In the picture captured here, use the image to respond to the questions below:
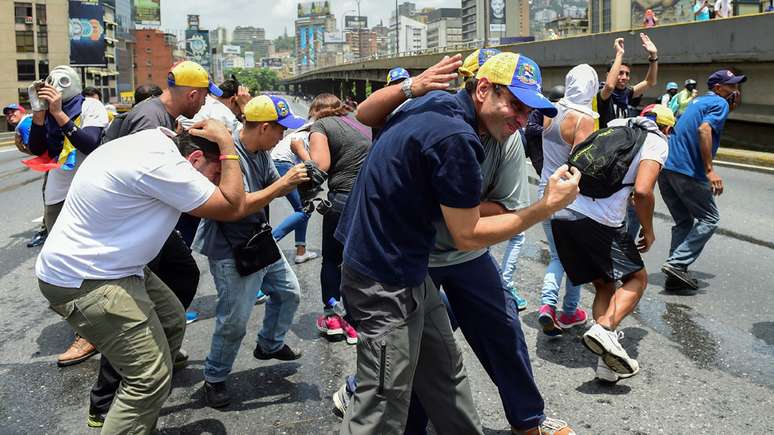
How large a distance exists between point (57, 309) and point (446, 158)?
181cm

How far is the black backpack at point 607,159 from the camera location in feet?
13.5

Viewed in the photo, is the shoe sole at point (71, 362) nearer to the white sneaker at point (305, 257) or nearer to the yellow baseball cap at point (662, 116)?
the white sneaker at point (305, 257)

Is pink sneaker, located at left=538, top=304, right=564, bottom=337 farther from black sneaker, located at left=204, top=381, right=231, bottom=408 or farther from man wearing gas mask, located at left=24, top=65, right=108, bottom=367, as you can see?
man wearing gas mask, located at left=24, top=65, right=108, bottom=367

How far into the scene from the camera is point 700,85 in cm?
1980

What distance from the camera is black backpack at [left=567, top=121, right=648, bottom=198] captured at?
162 inches

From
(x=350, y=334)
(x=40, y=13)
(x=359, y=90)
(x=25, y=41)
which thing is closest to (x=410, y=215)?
(x=350, y=334)

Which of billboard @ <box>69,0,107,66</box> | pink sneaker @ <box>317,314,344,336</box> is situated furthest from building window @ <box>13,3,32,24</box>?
pink sneaker @ <box>317,314,344,336</box>

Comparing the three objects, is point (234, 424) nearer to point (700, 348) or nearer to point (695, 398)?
point (695, 398)

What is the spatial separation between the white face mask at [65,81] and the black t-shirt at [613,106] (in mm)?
4968

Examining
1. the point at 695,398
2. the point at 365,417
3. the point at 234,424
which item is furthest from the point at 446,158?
the point at 695,398

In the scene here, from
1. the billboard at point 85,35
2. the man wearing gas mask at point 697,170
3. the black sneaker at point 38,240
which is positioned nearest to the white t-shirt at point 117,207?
the man wearing gas mask at point 697,170

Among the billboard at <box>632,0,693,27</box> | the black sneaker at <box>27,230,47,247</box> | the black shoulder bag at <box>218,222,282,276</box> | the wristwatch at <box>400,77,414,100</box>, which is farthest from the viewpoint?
the billboard at <box>632,0,693,27</box>

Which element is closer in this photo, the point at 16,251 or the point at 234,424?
the point at 234,424

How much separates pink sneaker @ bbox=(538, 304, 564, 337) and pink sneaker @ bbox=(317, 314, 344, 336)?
1465 mm
